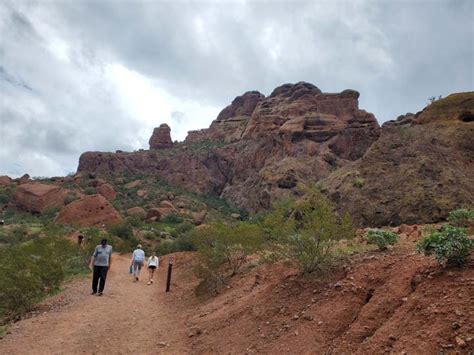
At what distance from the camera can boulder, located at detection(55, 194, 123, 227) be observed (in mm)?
36781

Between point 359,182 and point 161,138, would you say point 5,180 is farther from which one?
point 359,182

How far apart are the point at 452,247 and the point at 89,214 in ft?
122

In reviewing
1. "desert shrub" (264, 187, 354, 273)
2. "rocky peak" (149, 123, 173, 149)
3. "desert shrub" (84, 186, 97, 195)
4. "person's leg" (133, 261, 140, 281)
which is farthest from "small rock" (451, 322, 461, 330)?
"rocky peak" (149, 123, 173, 149)

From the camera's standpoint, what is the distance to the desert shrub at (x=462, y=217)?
30.2ft

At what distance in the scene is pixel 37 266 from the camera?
1144 cm

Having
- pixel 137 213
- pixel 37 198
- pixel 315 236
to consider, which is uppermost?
pixel 37 198

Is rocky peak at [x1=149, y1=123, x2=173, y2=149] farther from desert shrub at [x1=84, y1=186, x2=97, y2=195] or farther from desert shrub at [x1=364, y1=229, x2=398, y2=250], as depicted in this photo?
desert shrub at [x1=364, y1=229, x2=398, y2=250]

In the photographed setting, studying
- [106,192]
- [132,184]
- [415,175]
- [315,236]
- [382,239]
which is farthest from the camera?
[132,184]

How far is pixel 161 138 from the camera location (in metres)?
89.9

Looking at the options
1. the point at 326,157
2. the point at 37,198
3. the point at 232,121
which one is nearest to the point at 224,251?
the point at 37,198

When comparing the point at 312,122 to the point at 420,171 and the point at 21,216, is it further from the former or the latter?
the point at 420,171

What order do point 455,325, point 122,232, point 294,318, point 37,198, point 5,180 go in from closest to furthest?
point 455,325
point 294,318
point 122,232
point 37,198
point 5,180

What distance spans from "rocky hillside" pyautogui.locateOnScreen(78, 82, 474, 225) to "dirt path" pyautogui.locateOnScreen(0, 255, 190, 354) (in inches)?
336

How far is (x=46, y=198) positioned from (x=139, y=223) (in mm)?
16102
